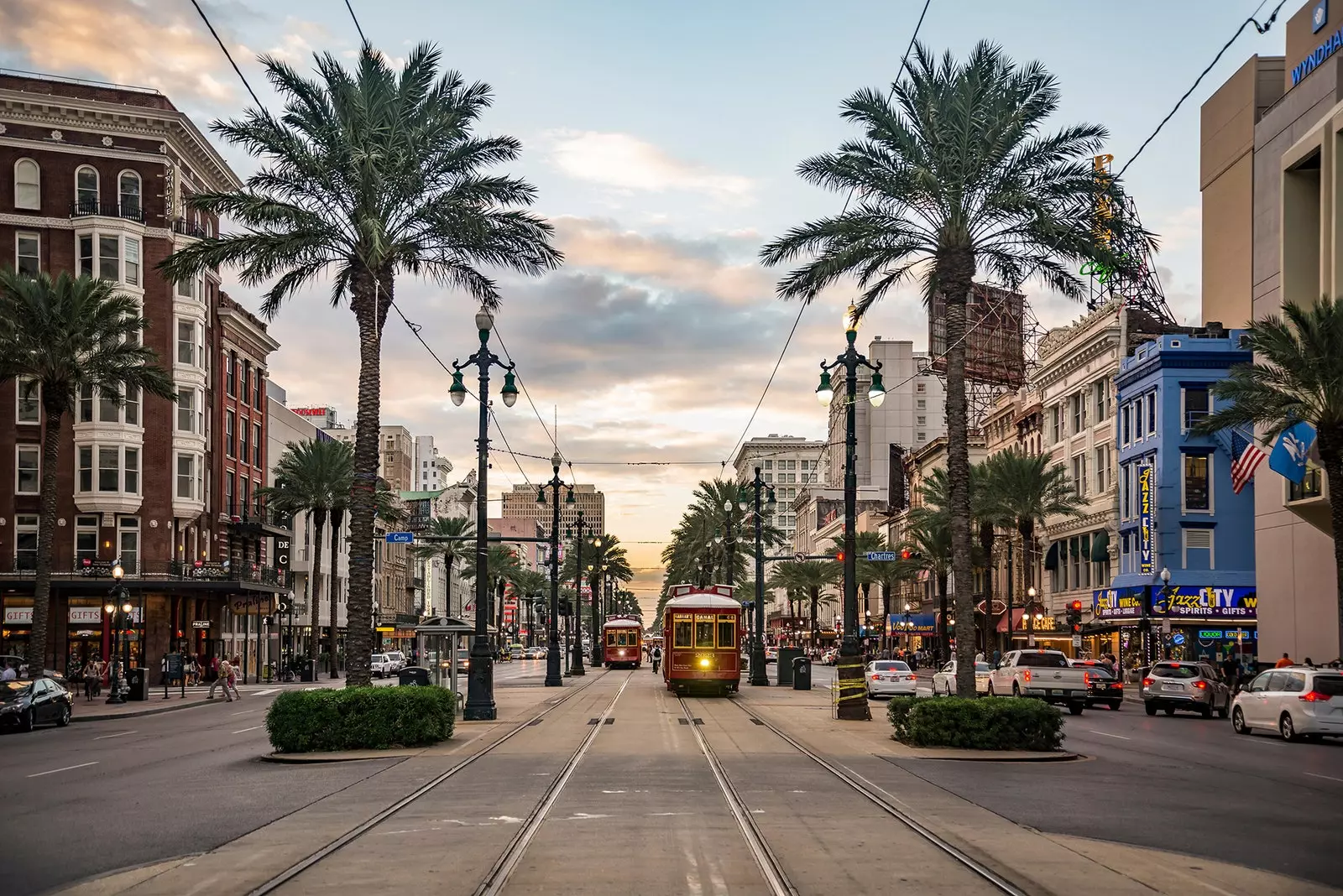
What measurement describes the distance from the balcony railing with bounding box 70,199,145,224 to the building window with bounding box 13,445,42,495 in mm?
10942

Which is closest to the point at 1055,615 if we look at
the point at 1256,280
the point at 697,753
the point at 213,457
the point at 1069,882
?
the point at 1256,280

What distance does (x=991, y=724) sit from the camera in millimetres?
24859

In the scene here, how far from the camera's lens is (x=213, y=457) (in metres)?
72.9

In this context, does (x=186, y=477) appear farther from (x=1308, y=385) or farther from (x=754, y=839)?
(x=754, y=839)

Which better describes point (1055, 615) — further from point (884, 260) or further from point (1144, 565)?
point (884, 260)

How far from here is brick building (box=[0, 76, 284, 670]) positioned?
6362cm

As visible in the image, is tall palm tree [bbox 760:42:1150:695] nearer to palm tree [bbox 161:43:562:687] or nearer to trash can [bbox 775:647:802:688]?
palm tree [bbox 161:43:562:687]

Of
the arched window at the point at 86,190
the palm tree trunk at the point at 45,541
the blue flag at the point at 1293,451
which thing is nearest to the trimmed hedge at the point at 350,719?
the palm tree trunk at the point at 45,541

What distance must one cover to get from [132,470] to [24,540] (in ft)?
18.3

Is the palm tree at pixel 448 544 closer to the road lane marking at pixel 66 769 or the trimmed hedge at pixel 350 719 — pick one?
the road lane marking at pixel 66 769

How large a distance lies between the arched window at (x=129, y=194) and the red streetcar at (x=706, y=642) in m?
34.2

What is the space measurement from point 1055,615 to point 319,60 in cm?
6125

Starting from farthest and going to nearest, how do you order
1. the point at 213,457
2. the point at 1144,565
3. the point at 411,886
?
the point at 213,457 < the point at 1144,565 < the point at 411,886

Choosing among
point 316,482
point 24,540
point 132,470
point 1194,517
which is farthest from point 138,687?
point 1194,517
